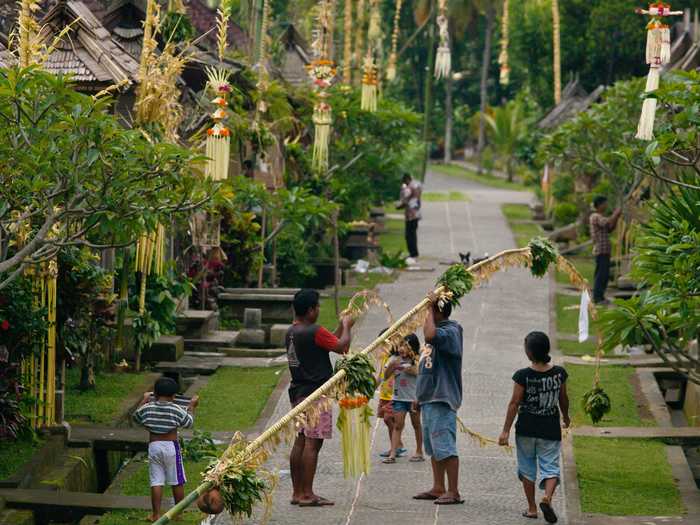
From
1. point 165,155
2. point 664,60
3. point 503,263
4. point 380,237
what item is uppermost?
point 664,60

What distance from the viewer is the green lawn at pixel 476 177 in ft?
179

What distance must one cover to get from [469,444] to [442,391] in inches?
108

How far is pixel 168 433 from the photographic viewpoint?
34.6ft

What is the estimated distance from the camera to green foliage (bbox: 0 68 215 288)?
9.36 metres

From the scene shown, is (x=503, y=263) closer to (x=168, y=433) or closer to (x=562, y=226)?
(x=168, y=433)

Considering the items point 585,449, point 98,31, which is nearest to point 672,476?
point 585,449

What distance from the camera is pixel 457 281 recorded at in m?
11.0

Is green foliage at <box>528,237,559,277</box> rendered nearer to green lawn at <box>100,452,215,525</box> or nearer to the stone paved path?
the stone paved path

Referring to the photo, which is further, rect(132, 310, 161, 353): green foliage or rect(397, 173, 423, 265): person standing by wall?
rect(397, 173, 423, 265): person standing by wall

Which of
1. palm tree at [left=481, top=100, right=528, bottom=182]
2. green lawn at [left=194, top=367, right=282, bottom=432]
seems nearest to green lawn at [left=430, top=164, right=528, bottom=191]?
palm tree at [left=481, top=100, right=528, bottom=182]

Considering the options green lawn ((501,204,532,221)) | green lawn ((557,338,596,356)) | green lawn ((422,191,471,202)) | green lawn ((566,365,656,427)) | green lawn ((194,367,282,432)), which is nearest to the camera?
green lawn ((194,367,282,432))

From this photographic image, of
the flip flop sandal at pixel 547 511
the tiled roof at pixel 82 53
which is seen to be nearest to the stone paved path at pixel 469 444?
the flip flop sandal at pixel 547 511

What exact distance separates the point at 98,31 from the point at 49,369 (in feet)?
15.2

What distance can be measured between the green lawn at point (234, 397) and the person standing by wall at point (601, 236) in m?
7.08
